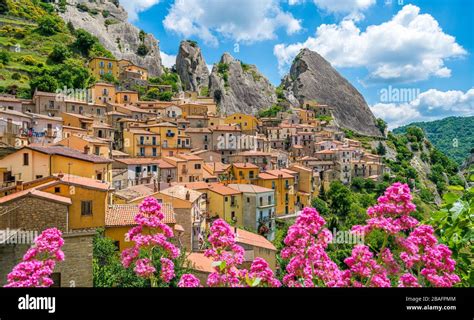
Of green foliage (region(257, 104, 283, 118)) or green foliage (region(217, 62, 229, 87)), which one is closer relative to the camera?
green foliage (region(257, 104, 283, 118))

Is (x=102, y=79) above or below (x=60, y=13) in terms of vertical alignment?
below

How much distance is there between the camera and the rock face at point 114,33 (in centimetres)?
7225

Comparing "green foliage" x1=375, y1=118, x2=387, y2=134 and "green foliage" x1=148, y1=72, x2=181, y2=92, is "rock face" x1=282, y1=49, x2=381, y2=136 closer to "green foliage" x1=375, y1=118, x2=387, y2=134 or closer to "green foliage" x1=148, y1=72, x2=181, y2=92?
"green foliage" x1=375, y1=118, x2=387, y2=134

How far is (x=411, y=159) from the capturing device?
7550cm

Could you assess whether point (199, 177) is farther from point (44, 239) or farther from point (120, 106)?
point (44, 239)

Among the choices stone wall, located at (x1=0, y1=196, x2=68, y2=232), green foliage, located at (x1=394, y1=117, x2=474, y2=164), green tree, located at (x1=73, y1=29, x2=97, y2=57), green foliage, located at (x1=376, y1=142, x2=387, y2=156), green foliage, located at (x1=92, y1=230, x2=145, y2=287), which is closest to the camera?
green foliage, located at (x1=92, y1=230, x2=145, y2=287)

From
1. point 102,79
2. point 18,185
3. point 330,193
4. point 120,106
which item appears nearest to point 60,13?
point 102,79

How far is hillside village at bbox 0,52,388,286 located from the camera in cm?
1170

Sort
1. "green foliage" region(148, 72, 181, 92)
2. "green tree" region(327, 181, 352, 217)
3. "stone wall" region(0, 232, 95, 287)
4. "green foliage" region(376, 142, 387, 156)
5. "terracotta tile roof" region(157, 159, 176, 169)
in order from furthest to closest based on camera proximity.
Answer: "green foliage" region(376, 142, 387, 156), "green foliage" region(148, 72, 181, 92), "green tree" region(327, 181, 352, 217), "terracotta tile roof" region(157, 159, 176, 169), "stone wall" region(0, 232, 95, 287)

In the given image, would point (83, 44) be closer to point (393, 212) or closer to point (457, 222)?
point (393, 212)

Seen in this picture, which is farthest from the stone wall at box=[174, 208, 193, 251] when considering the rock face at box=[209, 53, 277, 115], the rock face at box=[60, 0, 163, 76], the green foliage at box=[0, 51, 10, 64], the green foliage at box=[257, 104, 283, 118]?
the rock face at box=[60, 0, 163, 76]

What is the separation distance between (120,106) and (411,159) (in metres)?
61.4

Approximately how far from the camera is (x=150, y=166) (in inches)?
1172

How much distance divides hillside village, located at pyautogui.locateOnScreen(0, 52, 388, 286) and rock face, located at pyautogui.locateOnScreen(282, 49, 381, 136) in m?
12.7
